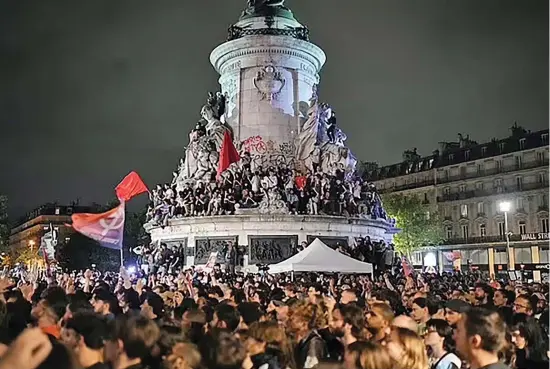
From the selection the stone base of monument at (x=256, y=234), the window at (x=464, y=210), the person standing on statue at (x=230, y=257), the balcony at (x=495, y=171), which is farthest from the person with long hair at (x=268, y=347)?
the window at (x=464, y=210)

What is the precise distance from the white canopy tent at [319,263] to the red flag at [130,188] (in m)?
11.1

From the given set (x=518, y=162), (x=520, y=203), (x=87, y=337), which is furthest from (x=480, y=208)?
(x=87, y=337)

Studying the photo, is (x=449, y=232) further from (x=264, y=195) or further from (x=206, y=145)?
(x=264, y=195)

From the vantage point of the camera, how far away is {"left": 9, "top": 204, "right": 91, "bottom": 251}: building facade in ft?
425

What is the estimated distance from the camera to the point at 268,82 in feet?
142

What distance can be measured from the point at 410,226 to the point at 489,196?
11.3m

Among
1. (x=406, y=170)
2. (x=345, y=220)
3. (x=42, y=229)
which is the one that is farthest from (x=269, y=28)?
(x=42, y=229)

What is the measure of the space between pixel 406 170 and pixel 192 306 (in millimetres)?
84856

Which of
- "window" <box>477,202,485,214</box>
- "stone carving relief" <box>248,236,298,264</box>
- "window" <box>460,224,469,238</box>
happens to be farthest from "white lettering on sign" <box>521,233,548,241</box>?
"stone carving relief" <box>248,236,298,264</box>

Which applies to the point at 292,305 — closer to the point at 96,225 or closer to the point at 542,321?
the point at 542,321

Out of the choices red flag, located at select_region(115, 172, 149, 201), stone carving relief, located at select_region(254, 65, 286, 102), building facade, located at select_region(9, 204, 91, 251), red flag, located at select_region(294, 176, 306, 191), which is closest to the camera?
red flag, located at select_region(115, 172, 149, 201)

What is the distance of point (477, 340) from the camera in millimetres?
6203

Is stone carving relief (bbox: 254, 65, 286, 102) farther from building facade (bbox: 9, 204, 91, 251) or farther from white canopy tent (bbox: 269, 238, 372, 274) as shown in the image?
building facade (bbox: 9, 204, 91, 251)

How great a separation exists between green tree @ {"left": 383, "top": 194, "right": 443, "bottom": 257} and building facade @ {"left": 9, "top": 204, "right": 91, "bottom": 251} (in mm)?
71967
